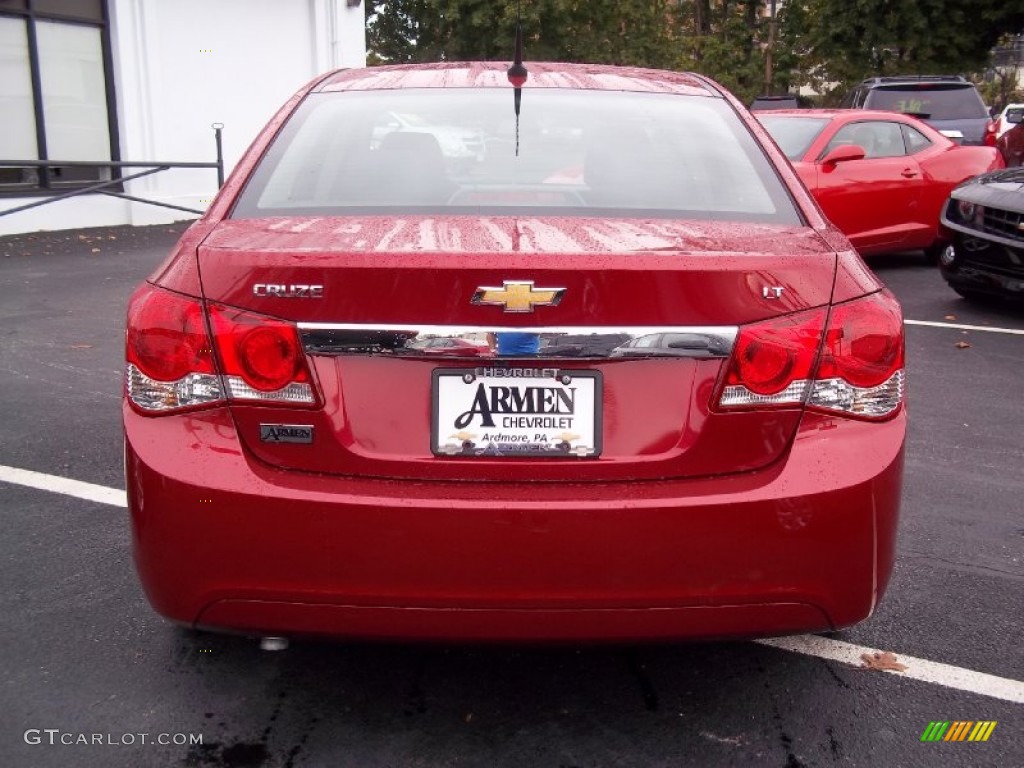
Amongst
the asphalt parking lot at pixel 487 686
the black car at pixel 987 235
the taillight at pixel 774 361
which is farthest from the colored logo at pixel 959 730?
the black car at pixel 987 235

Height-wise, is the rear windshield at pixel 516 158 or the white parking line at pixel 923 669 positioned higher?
the rear windshield at pixel 516 158

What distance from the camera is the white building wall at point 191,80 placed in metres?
14.9

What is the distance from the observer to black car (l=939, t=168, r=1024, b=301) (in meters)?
7.77

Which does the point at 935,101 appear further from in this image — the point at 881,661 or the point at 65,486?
the point at 65,486

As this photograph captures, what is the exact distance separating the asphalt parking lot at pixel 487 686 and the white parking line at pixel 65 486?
0.13ft

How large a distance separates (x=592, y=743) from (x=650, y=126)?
1.72 metres

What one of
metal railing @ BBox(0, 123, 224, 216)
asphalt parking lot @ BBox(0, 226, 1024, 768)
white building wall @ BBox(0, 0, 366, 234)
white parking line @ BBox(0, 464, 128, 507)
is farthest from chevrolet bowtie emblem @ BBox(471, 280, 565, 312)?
white building wall @ BBox(0, 0, 366, 234)

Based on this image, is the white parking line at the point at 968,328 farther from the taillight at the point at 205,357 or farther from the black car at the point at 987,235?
the taillight at the point at 205,357

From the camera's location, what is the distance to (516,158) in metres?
3.02

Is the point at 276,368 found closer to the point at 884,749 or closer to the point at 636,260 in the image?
the point at 636,260

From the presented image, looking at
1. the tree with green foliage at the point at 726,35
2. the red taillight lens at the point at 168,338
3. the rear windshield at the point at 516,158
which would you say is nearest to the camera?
the red taillight lens at the point at 168,338

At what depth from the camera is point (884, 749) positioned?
8.55 ft

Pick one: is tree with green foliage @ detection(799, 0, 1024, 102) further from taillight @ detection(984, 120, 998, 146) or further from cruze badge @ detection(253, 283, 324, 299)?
cruze badge @ detection(253, 283, 324, 299)

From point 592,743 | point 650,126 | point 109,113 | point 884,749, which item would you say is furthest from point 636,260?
point 109,113
